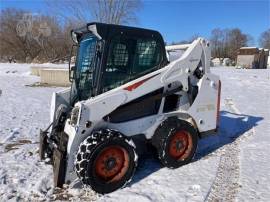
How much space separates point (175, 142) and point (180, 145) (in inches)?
5.7

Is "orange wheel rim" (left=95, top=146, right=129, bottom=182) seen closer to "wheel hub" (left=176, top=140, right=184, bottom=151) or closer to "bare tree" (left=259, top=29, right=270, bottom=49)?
"wheel hub" (left=176, top=140, right=184, bottom=151)

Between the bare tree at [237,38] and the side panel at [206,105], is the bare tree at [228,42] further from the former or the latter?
the side panel at [206,105]

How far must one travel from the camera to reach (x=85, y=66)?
482 centimetres

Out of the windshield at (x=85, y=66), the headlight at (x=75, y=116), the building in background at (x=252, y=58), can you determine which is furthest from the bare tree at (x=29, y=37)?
the headlight at (x=75, y=116)

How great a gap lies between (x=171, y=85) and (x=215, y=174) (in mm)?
1537

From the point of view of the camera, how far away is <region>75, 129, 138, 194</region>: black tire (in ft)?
13.1

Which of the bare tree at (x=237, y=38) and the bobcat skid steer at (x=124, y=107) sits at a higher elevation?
the bare tree at (x=237, y=38)

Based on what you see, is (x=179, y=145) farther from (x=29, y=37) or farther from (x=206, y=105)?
(x=29, y=37)

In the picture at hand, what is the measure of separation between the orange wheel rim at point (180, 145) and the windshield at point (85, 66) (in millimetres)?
1519

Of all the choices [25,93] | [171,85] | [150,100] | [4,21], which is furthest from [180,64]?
[4,21]

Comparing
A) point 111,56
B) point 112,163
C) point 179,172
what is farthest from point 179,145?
point 111,56

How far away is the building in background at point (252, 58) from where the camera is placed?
154 feet

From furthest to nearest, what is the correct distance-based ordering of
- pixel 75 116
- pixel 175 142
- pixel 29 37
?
pixel 29 37 < pixel 175 142 < pixel 75 116

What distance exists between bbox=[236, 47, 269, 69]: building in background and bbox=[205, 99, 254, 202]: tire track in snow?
42.9m
